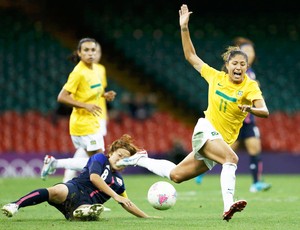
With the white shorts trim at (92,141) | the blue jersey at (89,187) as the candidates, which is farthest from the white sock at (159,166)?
the white shorts trim at (92,141)

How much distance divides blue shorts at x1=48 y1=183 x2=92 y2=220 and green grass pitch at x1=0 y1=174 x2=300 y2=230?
0.13 meters

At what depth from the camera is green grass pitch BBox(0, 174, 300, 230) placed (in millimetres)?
7379

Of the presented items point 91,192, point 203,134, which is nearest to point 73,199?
point 91,192

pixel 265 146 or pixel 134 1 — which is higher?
pixel 134 1

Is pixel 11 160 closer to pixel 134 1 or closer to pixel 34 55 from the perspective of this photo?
pixel 34 55

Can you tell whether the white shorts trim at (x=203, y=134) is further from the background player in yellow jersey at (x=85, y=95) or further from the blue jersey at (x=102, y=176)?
the background player in yellow jersey at (x=85, y=95)

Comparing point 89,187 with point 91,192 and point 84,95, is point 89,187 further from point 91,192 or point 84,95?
point 84,95

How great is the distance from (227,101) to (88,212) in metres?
1.96

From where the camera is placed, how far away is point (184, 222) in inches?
307

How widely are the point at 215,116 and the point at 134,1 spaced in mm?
18607

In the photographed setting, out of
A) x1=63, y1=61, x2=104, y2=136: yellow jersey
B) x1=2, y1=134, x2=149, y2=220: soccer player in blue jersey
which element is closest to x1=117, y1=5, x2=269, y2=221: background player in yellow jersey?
x1=2, y1=134, x2=149, y2=220: soccer player in blue jersey

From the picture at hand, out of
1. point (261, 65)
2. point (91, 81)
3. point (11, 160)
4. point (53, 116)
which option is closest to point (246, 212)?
point (91, 81)

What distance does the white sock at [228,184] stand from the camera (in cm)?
776

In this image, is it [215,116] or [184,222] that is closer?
[184,222]
